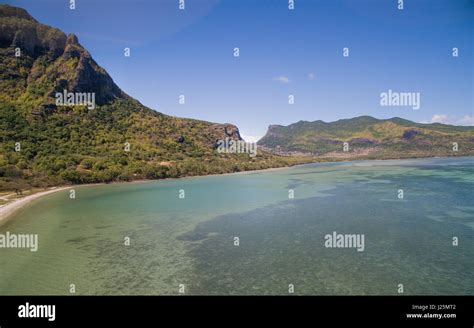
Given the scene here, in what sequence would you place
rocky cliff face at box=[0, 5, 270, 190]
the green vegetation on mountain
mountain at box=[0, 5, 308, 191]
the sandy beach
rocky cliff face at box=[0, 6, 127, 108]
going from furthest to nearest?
rocky cliff face at box=[0, 6, 127, 108] < rocky cliff face at box=[0, 5, 270, 190] < mountain at box=[0, 5, 308, 191] < the green vegetation on mountain < the sandy beach

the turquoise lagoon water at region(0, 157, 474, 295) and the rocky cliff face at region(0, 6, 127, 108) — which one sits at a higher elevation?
the rocky cliff face at region(0, 6, 127, 108)

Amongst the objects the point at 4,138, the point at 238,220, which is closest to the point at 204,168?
the point at 4,138

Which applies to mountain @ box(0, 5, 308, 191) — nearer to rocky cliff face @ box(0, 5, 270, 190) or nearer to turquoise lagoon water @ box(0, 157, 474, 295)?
rocky cliff face @ box(0, 5, 270, 190)

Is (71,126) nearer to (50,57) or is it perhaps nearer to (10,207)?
(50,57)

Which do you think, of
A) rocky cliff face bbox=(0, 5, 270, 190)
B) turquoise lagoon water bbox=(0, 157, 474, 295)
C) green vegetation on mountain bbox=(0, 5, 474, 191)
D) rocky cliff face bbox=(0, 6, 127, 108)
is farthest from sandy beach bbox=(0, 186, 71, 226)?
rocky cliff face bbox=(0, 6, 127, 108)

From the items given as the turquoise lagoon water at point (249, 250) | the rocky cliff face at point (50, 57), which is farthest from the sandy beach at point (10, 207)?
the rocky cliff face at point (50, 57)

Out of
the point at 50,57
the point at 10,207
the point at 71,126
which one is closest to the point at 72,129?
the point at 71,126

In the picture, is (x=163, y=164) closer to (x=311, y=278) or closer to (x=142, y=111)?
(x=142, y=111)
